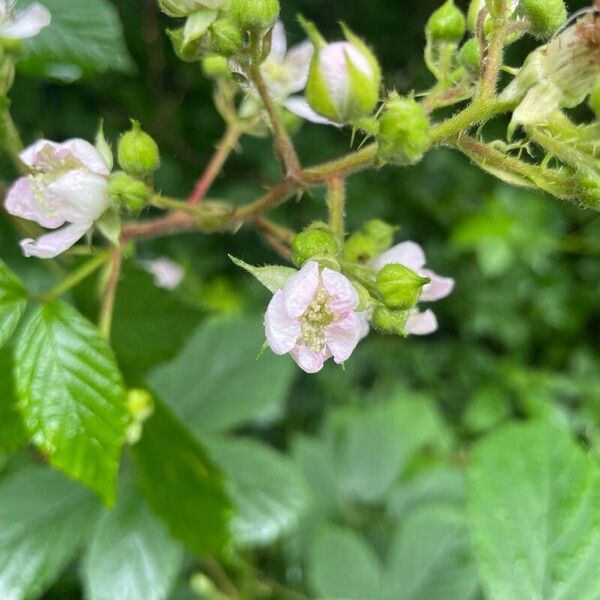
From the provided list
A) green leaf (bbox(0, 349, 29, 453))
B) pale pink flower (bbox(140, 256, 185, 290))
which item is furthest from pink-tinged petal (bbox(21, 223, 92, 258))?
pale pink flower (bbox(140, 256, 185, 290))

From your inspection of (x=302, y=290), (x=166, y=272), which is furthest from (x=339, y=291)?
(x=166, y=272)

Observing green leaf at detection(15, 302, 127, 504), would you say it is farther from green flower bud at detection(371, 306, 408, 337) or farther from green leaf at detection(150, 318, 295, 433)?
green leaf at detection(150, 318, 295, 433)

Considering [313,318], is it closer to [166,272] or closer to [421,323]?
[421,323]

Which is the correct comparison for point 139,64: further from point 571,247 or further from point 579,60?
point 579,60

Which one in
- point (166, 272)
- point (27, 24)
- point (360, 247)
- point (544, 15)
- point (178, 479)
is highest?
point (544, 15)

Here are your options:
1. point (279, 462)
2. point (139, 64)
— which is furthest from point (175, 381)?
point (139, 64)

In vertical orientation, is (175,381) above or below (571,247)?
above

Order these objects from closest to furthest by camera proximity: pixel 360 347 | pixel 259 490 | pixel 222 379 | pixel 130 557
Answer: pixel 130 557
pixel 259 490
pixel 222 379
pixel 360 347
